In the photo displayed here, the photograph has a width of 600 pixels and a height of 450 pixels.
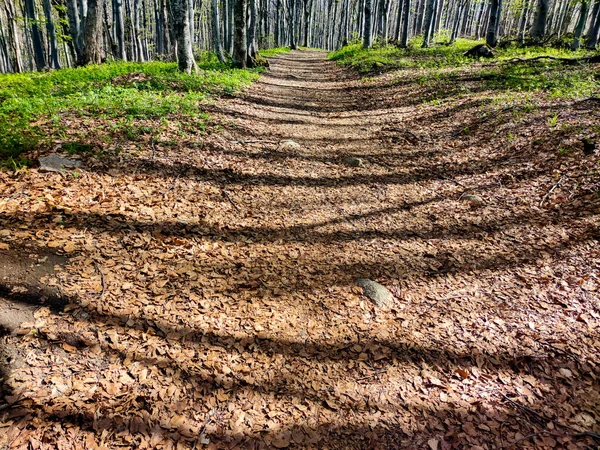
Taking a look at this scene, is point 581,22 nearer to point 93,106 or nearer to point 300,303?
point 300,303

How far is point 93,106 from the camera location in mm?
7070

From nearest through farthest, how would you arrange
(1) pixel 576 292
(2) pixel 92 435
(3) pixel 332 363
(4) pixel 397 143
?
(2) pixel 92 435 < (3) pixel 332 363 < (1) pixel 576 292 < (4) pixel 397 143

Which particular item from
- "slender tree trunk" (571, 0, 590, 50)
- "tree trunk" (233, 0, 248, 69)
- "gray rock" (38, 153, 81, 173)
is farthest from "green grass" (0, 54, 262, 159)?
"slender tree trunk" (571, 0, 590, 50)

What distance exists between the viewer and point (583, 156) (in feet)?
20.7

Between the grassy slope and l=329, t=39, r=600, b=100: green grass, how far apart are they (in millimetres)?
8064

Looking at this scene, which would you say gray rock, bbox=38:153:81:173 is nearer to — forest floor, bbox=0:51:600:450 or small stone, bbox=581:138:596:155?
forest floor, bbox=0:51:600:450

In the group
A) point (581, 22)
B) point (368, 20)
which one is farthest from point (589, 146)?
point (368, 20)

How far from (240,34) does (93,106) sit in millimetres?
10500

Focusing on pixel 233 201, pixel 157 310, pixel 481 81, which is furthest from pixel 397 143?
pixel 157 310

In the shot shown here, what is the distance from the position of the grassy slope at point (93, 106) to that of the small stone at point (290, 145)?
6.55ft

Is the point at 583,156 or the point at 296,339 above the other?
the point at 583,156

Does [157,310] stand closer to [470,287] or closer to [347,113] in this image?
[470,287]

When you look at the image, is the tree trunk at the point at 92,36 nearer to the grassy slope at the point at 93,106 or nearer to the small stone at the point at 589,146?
the grassy slope at the point at 93,106

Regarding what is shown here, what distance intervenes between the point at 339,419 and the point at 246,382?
904mm
